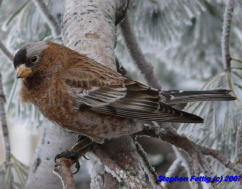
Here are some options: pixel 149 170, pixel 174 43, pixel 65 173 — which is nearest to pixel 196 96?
pixel 149 170

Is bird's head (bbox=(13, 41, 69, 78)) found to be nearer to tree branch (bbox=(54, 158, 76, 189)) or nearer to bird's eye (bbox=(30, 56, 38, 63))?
bird's eye (bbox=(30, 56, 38, 63))

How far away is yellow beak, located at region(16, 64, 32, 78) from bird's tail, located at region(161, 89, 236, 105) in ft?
2.43

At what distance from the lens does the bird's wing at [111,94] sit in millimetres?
2408

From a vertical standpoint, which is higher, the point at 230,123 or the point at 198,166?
the point at 198,166

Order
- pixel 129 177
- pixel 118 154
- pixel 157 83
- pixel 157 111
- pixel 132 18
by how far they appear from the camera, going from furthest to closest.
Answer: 1. pixel 132 18
2. pixel 157 83
3. pixel 157 111
4. pixel 118 154
5. pixel 129 177

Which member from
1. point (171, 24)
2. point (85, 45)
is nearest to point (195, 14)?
point (171, 24)

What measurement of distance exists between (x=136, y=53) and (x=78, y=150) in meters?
1.08

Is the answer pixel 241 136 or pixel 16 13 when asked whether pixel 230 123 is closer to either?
pixel 241 136

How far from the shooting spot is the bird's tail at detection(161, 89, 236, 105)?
2303 millimetres

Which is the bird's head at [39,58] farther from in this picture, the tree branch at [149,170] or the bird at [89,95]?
the tree branch at [149,170]

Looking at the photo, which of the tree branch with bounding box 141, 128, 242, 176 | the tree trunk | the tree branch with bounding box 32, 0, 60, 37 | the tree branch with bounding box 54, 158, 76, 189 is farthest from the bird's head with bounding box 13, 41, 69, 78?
the tree branch with bounding box 141, 128, 242, 176

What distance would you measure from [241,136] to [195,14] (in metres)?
1.80

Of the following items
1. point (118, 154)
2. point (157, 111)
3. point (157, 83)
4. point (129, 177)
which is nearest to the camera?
point (129, 177)

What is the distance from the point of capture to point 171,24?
3.63 metres
